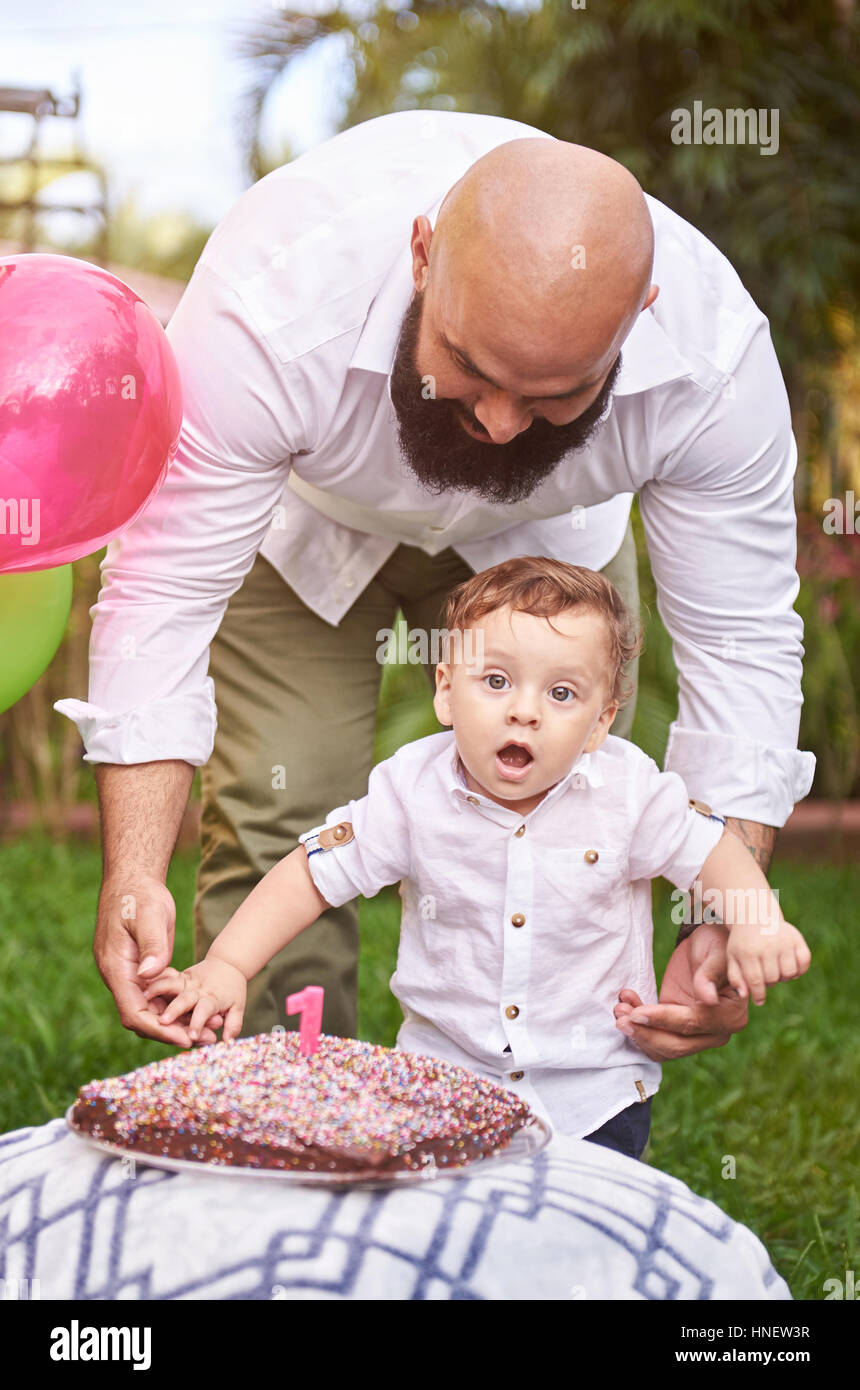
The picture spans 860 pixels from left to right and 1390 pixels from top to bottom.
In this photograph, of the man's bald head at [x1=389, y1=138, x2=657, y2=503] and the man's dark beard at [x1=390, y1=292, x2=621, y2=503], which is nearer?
the man's bald head at [x1=389, y1=138, x2=657, y2=503]

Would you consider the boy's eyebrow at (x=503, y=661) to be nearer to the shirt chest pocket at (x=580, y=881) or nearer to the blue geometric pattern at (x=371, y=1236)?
the shirt chest pocket at (x=580, y=881)

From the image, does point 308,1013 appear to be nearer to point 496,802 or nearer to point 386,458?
point 496,802

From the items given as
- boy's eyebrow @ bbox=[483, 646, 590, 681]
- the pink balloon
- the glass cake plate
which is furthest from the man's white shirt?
the glass cake plate

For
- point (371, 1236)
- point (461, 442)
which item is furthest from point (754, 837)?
point (371, 1236)

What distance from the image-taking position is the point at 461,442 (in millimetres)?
2084

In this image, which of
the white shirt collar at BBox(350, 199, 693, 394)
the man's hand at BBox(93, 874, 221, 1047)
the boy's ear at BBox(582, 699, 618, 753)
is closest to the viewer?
the man's hand at BBox(93, 874, 221, 1047)

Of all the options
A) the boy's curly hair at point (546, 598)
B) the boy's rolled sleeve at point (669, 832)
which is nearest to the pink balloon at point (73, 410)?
the boy's curly hair at point (546, 598)

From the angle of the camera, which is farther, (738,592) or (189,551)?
(738,592)

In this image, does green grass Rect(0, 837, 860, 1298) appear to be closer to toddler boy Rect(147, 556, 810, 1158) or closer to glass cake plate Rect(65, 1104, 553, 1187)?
toddler boy Rect(147, 556, 810, 1158)

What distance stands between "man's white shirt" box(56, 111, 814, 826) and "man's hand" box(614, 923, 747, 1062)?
234mm

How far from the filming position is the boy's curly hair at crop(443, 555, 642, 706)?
6.47 ft

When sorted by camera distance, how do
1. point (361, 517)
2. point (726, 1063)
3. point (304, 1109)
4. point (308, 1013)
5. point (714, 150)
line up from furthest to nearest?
point (714, 150) < point (726, 1063) < point (361, 517) < point (308, 1013) < point (304, 1109)

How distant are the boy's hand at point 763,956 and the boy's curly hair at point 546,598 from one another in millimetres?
349

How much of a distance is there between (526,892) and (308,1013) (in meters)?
0.35
